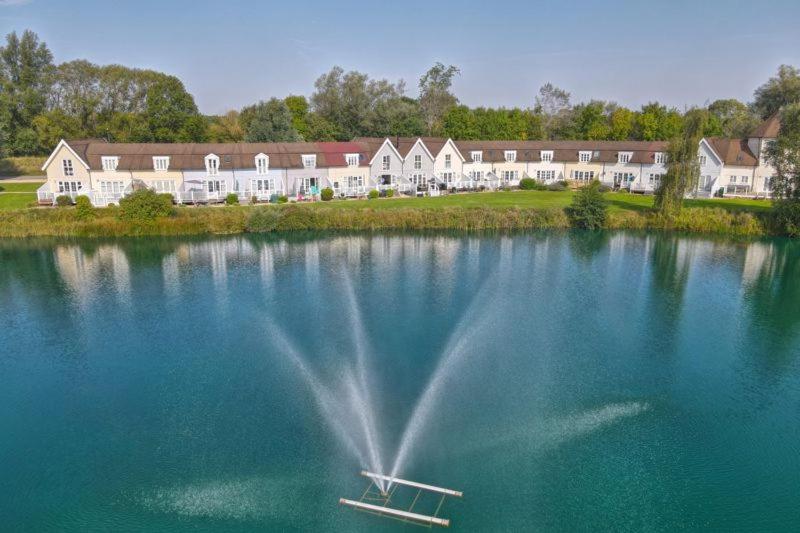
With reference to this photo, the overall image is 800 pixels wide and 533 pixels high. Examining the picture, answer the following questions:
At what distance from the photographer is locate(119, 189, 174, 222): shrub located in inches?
1817

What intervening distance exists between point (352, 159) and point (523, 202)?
18.0 m

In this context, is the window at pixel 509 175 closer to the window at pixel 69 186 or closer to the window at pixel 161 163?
the window at pixel 161 163

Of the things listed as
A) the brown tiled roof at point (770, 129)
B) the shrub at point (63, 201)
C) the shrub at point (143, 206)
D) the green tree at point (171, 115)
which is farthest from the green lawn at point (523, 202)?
Result: the green tree at point (171, 115)

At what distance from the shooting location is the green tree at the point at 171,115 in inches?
2638

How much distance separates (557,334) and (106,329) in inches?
816

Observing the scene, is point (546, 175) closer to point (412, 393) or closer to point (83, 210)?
point (83, 210)

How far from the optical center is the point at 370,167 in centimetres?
6125

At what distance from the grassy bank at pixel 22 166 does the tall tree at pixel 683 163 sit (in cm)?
6897

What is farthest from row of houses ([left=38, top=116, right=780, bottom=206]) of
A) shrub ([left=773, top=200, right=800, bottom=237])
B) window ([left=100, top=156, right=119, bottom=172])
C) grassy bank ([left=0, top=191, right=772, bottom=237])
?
shrub ([left=773, top=200, right=800, bottom=237])

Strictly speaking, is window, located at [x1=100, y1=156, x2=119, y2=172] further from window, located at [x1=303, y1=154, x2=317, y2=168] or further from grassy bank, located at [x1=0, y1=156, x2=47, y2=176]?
grassy bank, located at [x1=0, y1=156, x2=47, y2=176]

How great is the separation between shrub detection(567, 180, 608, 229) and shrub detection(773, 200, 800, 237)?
43.0 ft

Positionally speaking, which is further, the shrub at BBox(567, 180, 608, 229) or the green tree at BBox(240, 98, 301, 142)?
the green tree at BBox(240, 98, 301, 142)

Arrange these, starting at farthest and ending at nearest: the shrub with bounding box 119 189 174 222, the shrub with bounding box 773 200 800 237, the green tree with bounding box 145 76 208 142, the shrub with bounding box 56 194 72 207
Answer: the green tree with bounding box 145 76 208 142
the shrub with bounding box 56 194 72 207
the shrub with bounding box 119 189 174 222
the shrub with bounding box 773 200 800 237

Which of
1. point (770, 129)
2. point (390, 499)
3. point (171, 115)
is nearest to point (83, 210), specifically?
point (171, 115)
